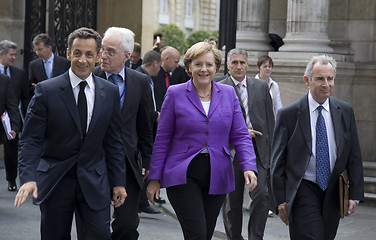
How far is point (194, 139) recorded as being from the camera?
5859 millimetres

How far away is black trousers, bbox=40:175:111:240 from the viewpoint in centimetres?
545

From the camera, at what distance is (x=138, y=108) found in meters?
6.57

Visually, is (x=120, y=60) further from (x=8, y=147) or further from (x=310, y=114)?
(x=8, y=147)

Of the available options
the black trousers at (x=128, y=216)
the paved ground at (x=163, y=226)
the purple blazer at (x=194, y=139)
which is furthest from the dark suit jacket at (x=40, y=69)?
the purple blazer at (x=194, y=139)

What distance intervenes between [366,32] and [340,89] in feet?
2.97

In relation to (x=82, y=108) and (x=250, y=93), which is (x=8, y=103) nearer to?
(x=250, y=93)

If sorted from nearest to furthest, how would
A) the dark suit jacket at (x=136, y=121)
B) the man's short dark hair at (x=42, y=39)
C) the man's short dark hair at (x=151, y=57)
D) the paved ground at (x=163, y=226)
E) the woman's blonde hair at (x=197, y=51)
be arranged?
the woman's blonde hair at (x=197, y=51), the dark suit jacket at (x=136, y=121), the paved ground at (x=163, y=226), the man's short dark hair at (x=151, y=57), the man's short dark hair at (x=42, y=39)

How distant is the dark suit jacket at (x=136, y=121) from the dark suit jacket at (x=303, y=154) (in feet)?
3.52

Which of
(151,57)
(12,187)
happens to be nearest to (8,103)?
(12,187)

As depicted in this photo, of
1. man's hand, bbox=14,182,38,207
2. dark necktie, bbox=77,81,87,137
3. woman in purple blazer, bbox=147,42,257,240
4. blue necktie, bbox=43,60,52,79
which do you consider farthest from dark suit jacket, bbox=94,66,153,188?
blue necktie, bbox=43,60,52,79

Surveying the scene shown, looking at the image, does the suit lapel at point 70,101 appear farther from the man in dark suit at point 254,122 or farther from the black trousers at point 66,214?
the man in dark suit at point 254,122

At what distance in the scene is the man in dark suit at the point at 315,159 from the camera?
227 inches

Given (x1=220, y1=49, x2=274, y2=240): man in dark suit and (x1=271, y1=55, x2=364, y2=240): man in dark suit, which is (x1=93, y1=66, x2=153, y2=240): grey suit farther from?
(x1=220, y1=49, x2=274, y2=240): man in dark suit

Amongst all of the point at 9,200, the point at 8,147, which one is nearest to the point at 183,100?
the point at 9,200
